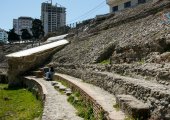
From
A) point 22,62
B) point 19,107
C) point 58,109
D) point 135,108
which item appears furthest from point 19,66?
point 135,108

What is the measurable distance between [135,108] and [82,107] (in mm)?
5362

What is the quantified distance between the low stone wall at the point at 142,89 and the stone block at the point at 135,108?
0.54ft

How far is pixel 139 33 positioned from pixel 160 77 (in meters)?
9.74

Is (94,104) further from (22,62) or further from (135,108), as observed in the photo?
(22,62)

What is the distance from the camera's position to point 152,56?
1548 cm

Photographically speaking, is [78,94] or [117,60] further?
[117,60]

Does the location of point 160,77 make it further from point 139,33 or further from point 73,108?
point 139,33

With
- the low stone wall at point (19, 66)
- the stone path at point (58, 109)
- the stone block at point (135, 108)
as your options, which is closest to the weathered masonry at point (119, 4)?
the low stone wall at point (19, 66)

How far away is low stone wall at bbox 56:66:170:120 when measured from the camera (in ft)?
Answer: 26.5

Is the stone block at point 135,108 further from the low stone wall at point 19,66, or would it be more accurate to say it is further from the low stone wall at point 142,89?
the low stone wall at point 19,66

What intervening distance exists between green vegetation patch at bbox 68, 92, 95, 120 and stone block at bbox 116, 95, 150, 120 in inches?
81.4

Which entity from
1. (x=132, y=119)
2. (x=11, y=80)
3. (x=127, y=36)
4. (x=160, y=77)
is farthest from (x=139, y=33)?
(x=11, y=80)

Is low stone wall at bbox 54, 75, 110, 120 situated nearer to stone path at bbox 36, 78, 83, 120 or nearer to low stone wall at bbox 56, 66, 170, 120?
stone path at bbox 36, 78, 83, 120

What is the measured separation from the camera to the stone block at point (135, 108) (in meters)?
8.69
